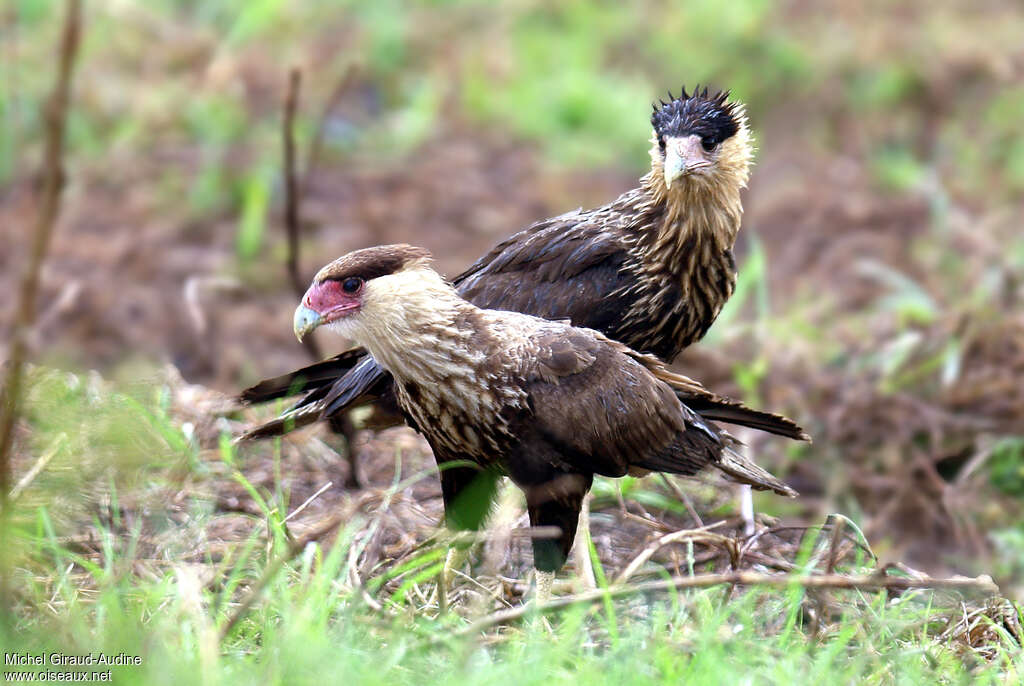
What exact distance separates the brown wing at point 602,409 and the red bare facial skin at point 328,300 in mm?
568

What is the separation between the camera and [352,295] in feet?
12.3

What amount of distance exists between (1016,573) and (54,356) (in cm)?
464

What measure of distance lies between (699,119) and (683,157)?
201mm

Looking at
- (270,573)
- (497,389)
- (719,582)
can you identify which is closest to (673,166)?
(497,389)

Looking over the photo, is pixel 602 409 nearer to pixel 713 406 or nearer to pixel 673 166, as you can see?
pixel 713 406

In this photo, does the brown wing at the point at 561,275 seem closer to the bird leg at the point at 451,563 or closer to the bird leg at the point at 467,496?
the bird leg at the point at 467,496

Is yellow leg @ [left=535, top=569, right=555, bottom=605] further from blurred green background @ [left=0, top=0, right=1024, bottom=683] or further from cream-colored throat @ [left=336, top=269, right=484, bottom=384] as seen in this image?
blurred green background @ [left=0, top=0, right=1024, bottom=683]

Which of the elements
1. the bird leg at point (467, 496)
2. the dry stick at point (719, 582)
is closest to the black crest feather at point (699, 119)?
the bird leg at point (467, 496)

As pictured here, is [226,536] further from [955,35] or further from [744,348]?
[955,35]

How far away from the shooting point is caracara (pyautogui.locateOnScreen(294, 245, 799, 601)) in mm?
3738

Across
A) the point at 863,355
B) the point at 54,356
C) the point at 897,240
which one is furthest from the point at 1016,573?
the point at 54,356

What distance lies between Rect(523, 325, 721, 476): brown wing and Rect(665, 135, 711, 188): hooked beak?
82 cm

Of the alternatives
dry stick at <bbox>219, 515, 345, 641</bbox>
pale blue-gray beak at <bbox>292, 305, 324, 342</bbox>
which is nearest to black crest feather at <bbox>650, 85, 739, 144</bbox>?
pale blue-gray beak at <bbox>292, 305, 324, 342</bbox>

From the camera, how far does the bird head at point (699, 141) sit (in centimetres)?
465
